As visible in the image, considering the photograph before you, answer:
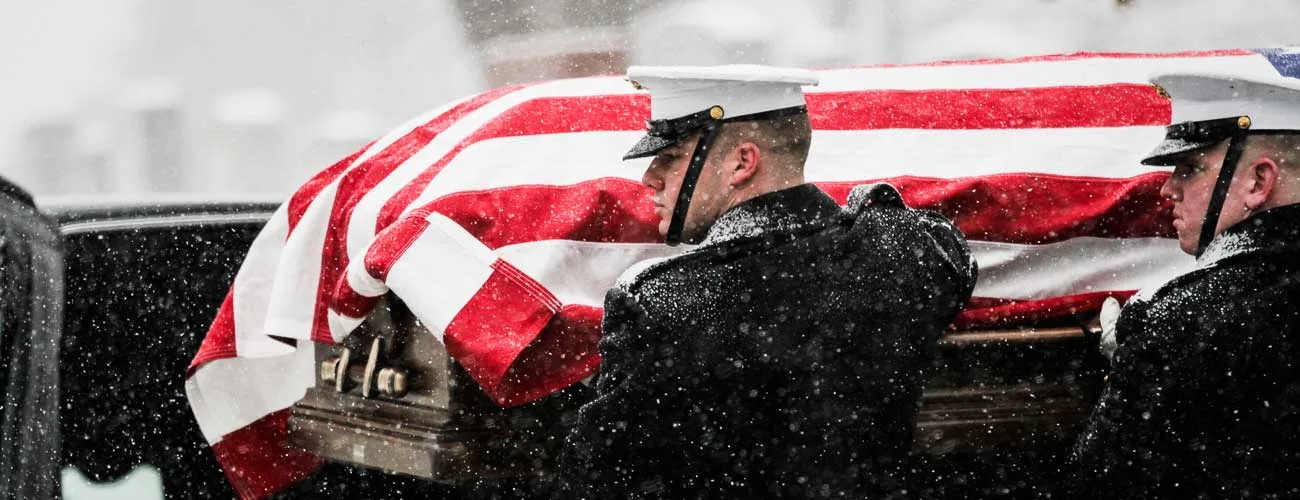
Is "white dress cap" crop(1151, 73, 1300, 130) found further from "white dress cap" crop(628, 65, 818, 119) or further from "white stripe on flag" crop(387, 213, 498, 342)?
"white stripe on flag" crop(387, 213, 498, 342)

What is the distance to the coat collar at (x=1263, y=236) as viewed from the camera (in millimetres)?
1828

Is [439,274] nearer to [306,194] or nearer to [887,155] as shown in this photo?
[306,194]

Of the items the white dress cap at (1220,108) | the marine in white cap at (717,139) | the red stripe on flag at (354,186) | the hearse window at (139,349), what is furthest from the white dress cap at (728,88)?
the hearse window at (139,349)

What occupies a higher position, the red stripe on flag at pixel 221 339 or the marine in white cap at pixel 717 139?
the marine in white cap at pixel 717 139

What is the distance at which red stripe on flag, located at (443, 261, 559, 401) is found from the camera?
200cm

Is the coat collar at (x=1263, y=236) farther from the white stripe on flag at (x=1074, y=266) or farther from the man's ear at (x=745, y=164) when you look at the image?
the man's ear at (x=745, y=164)

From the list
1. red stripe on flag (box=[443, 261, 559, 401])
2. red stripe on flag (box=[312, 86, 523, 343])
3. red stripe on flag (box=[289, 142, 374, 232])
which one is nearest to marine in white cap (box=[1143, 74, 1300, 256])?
red stripe on flag (box=[443, 261, 559, 401])

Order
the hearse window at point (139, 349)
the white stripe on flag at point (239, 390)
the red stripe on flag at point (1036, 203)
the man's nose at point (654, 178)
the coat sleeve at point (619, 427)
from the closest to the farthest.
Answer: the coat sleeve at point (619, 427), the man's nose at point (654, 178), the red stripe on flag at point (1036, 203), the white stripe on flag at point (239, 390), the hearse window at point (139, 349)

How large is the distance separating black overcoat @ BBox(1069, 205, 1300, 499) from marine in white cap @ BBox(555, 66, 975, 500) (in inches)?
10.4

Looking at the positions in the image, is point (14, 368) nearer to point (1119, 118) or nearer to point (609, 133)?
point (609, 133)

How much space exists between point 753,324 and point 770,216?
15cm

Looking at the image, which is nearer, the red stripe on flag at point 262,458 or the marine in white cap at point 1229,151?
the marine in white cap at point 1229,151

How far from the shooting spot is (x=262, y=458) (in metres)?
2.54

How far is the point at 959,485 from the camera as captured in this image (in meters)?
2.44
